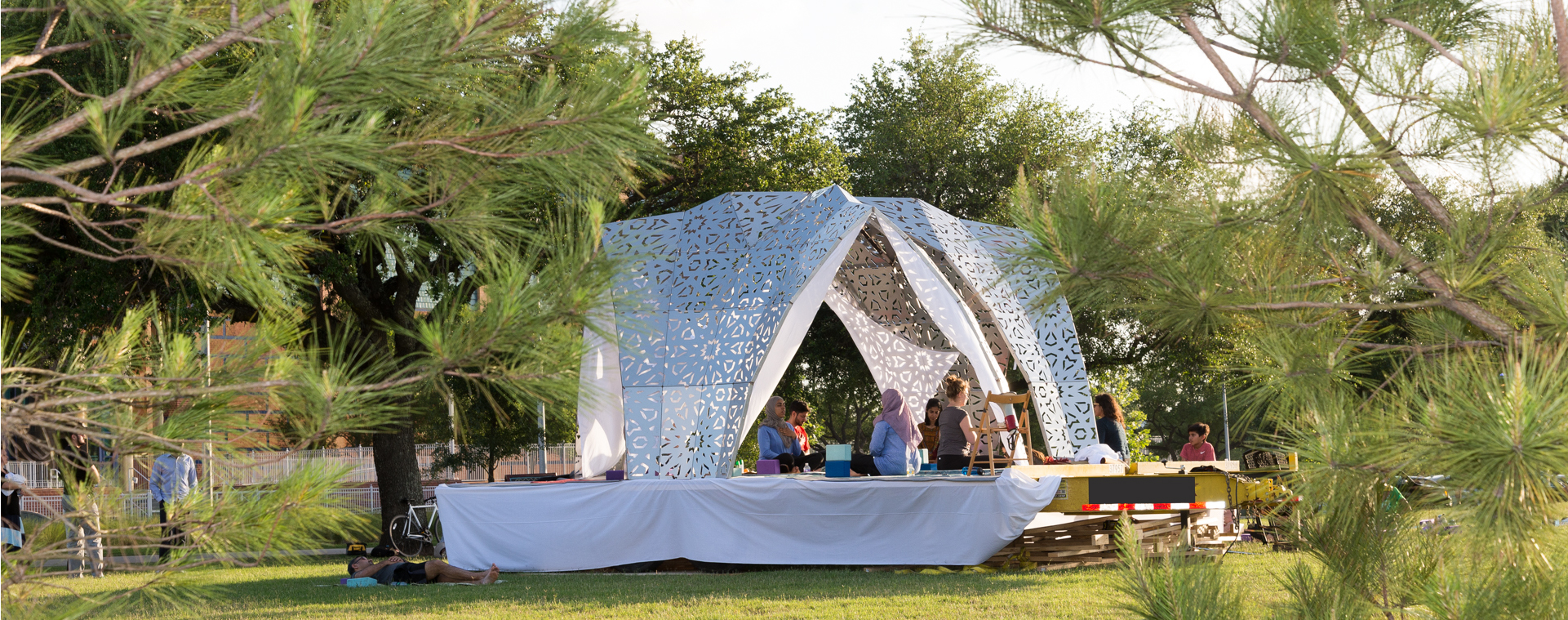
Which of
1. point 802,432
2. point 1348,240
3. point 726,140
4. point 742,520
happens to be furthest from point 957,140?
point 1348,240

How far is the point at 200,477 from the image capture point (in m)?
3.51

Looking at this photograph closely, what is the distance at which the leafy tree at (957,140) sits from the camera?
73.7ft

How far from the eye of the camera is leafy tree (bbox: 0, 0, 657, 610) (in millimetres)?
2932

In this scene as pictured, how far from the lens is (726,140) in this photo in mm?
19828

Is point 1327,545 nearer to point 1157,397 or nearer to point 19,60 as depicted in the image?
point 19,60

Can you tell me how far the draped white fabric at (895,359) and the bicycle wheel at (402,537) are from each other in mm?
6175

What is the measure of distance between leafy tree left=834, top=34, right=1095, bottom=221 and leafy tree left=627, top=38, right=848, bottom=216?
7.42 feet

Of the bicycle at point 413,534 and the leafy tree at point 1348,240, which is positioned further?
the bicycle at point 413,534

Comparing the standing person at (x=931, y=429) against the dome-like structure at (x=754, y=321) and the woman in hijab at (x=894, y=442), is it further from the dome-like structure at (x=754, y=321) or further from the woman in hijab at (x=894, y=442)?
the woman in hijab at (x=894, y=442)

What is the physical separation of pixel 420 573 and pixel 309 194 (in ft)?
29.8

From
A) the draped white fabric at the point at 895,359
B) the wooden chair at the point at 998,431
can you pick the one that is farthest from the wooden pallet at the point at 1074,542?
the draped white fabric at the point at 895,359

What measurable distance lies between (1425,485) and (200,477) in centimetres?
314

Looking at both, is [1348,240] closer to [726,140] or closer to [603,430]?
[603,430]

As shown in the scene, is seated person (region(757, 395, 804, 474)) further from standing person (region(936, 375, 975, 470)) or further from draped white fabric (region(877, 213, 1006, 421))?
draped white fabric (region(877, 213, 1006, 421))
